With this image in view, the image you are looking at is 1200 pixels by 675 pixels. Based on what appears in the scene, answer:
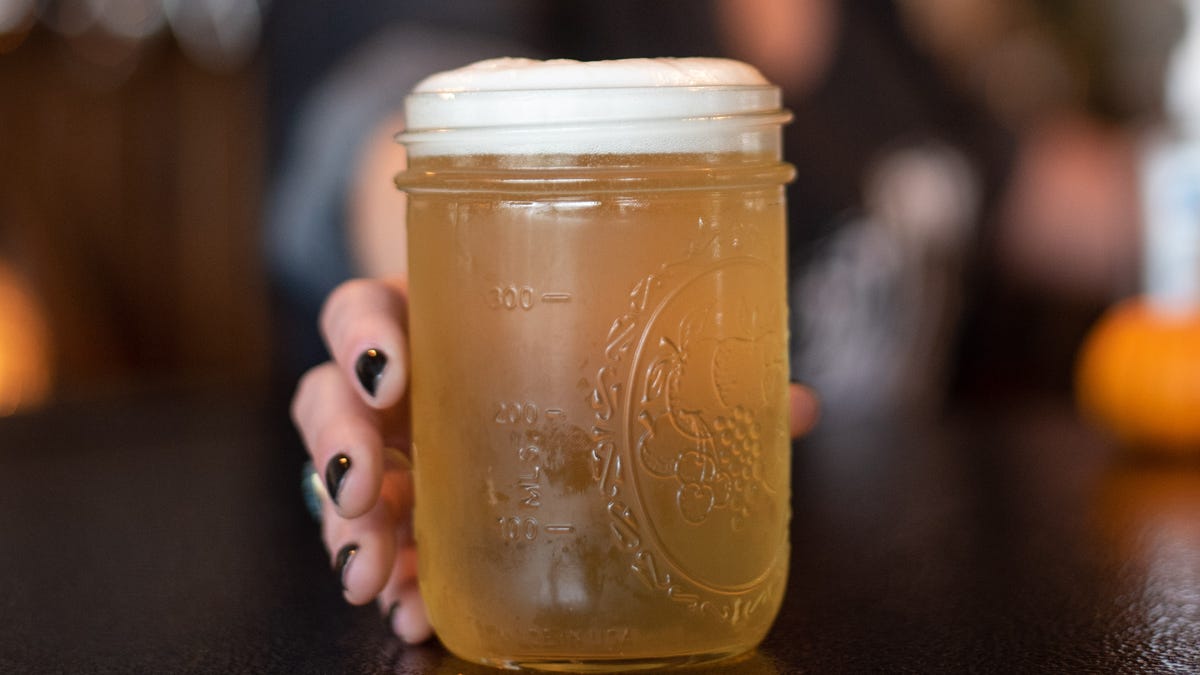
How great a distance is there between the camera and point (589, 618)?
0.58 m

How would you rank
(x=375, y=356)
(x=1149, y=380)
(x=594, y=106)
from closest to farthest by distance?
(x=594, y=106) < (x=375, y=356) < (x=1149, y=380)

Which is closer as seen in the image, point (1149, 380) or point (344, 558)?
point (344, 558)

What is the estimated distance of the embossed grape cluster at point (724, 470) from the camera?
0.59m

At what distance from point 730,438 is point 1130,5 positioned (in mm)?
2892

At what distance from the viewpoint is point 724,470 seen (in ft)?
1.97

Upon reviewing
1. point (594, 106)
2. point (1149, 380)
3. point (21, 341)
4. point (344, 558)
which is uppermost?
point (594, 106)

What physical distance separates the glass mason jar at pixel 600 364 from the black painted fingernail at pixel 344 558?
0.07m

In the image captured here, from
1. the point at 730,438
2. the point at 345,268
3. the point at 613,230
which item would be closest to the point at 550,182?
the point at 613,230

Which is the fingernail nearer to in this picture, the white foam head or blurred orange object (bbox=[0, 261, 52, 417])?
the white foam head

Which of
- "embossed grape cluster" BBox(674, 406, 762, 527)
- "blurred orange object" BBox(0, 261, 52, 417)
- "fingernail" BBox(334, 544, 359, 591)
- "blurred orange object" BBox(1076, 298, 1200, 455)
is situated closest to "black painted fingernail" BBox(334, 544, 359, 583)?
"fingernail" BBox(334, 544, 359, 591)

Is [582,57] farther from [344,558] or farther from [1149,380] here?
[344,558]

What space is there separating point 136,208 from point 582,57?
64.3 inches

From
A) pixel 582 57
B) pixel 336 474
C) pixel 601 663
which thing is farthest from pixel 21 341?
pixel 601 663

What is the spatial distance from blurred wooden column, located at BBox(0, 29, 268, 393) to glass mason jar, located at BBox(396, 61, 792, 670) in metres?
2.61
